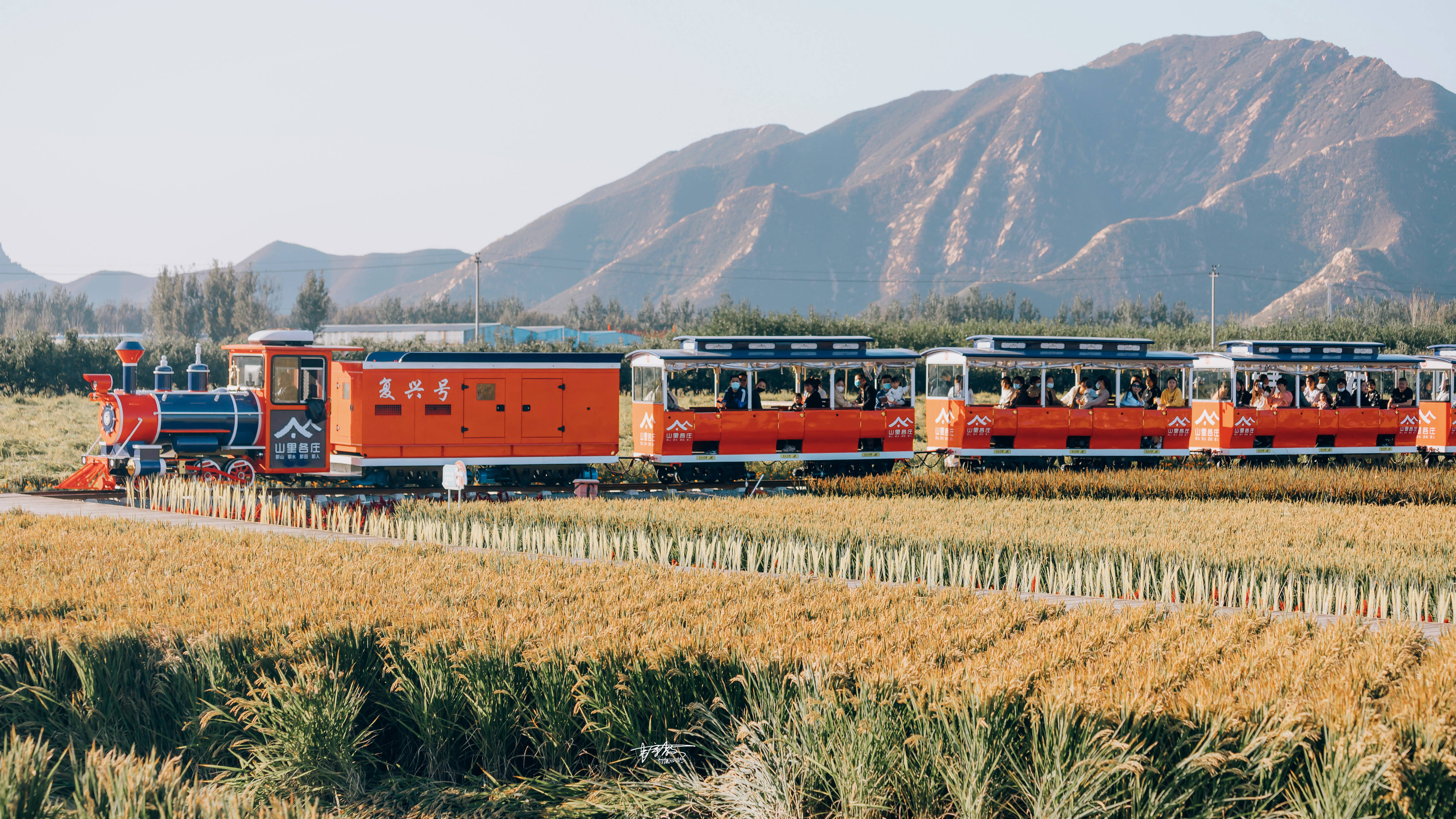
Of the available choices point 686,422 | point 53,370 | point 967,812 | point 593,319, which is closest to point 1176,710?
point 967,812

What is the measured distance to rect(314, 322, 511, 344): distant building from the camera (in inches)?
3248

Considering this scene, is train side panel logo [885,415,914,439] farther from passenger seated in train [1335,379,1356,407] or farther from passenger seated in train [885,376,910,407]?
passenger seated in train [1335,379,1356,407]

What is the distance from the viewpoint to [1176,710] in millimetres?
5762

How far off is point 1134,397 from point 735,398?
31.5 ft

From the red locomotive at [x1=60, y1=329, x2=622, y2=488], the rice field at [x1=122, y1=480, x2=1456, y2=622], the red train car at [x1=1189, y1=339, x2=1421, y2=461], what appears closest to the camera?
the rice field at [x1=122, y1=480, x2=1456, y2=622]

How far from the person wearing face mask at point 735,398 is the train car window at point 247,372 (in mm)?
8527

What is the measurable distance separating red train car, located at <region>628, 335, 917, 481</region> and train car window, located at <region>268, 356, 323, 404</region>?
602cm

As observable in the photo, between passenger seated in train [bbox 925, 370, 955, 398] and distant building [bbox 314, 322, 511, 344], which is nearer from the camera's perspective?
passenger seated in train [bbox 925, 370, 955, 398]

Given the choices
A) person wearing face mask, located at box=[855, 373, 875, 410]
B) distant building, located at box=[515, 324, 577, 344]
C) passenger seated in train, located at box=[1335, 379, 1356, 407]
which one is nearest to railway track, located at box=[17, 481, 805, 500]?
person wearing face mask, located at box=[855, 373, 875, 410]

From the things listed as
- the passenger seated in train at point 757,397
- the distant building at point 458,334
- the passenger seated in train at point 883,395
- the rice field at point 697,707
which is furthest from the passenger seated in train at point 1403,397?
the distant building at point 458,334

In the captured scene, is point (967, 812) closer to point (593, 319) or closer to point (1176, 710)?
point (1176, 710)

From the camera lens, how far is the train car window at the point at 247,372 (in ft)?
67.3

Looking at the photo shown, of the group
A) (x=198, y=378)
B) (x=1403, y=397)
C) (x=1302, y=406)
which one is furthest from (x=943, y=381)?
(x=198, y=378)

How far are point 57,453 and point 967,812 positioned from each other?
2947cm
